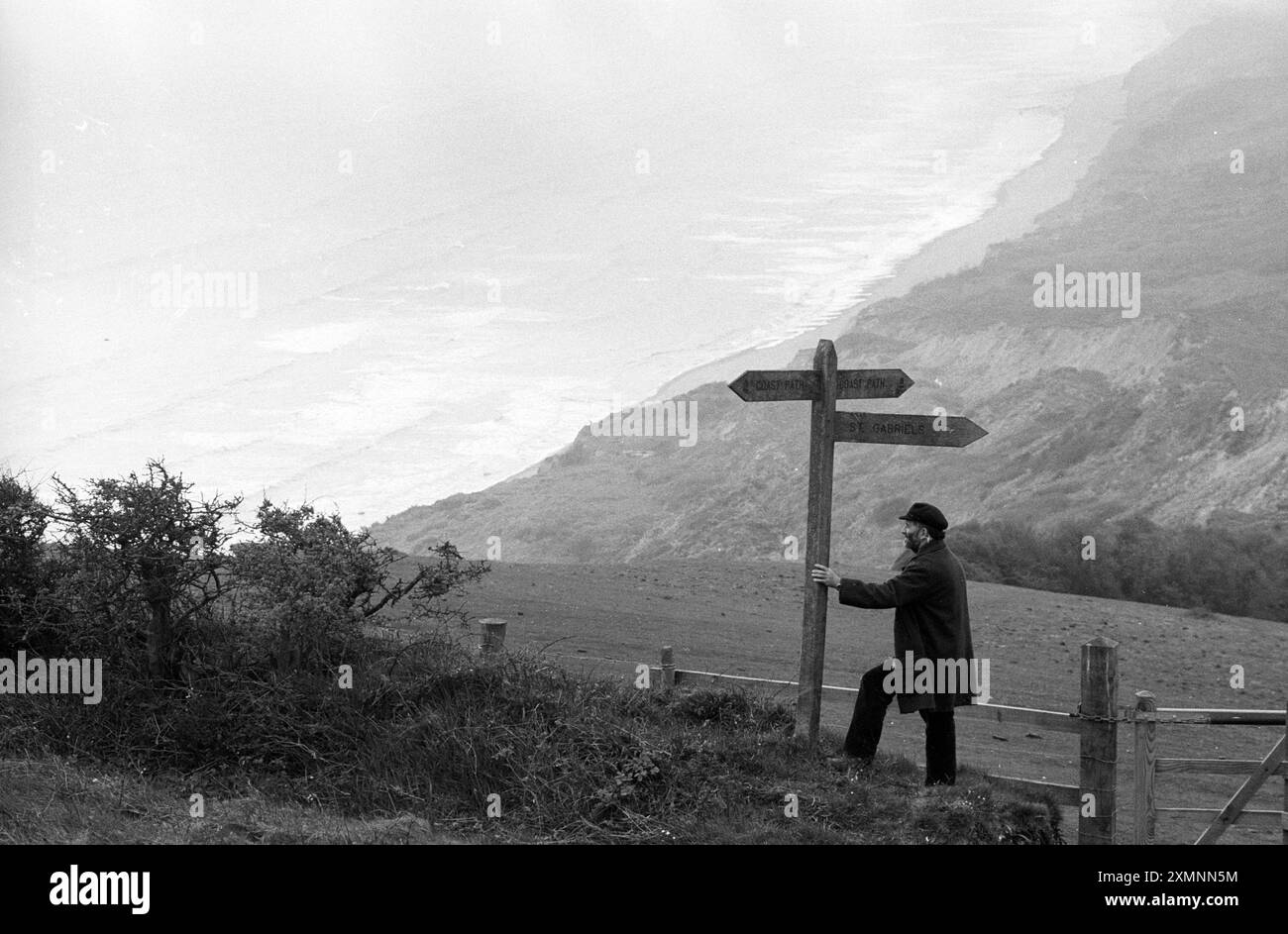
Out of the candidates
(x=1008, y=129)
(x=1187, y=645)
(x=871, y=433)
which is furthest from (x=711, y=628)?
(x=1008, y=129)

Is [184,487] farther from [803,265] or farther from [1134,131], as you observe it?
[1134,131]

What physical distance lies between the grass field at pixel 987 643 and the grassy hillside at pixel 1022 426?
455 inches

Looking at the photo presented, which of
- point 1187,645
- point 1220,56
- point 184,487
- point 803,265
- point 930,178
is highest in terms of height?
point 1220,56

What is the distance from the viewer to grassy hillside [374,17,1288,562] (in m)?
46.7

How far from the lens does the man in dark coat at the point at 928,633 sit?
26.3ft

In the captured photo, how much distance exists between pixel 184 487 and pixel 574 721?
290cm

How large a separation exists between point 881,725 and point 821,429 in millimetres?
1766

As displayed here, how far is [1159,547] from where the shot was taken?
31094mm

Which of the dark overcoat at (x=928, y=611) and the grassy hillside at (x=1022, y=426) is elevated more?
the grassy hillside at (x=1022, y=426)
